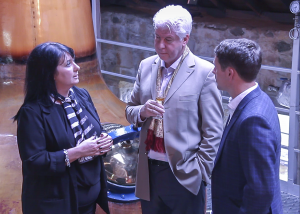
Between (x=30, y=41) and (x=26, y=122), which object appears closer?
(x=26, y=122)

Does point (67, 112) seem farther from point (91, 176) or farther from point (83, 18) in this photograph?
point (83, 18)

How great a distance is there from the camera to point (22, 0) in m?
3.29

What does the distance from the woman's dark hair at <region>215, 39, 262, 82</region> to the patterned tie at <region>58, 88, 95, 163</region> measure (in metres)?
0.87

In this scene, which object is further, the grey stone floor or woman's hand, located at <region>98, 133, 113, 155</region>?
the grey stone floor

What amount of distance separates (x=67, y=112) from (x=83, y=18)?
1597mm

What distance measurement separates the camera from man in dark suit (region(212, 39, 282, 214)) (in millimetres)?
1686

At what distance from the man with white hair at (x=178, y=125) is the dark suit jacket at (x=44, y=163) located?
43cm

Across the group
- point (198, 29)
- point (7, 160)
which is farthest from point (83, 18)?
point (198, 29)

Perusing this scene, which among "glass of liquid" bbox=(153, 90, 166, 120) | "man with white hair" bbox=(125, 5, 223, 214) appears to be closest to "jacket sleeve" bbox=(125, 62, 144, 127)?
"man with white hair" bbox=(125, 5, 223, 214)

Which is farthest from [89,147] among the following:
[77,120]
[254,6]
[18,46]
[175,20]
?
[254,6]

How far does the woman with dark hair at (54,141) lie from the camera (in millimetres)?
2164

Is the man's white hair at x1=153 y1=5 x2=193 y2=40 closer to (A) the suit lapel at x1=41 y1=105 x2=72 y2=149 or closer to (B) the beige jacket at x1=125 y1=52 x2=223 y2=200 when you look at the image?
(B) the beige jacket at x1=125 y1=52 x2=223 y2=200

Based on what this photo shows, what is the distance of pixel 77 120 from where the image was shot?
7.64 feet

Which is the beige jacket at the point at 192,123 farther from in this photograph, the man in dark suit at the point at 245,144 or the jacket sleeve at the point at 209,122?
the man in dark suit at the point at 245,144
